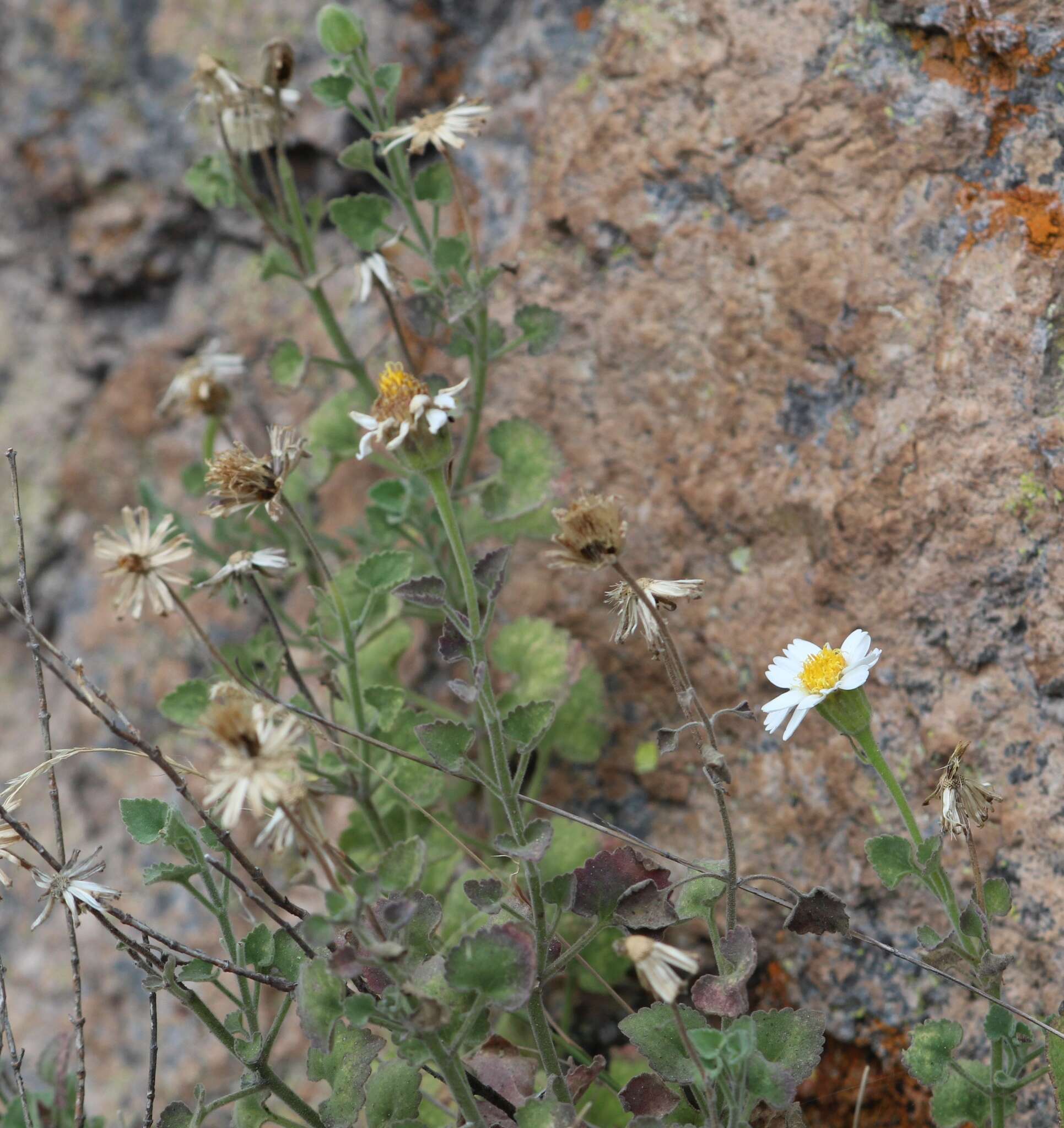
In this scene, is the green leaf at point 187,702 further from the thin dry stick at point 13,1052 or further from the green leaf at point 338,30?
the green leaf at point 338,30

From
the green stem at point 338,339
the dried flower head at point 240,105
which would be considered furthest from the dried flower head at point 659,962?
the dried flower head at point 240,105

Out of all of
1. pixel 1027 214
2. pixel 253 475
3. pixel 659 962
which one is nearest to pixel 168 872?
pixel 253 475

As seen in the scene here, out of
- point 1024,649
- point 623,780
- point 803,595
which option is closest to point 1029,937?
point 1024,649

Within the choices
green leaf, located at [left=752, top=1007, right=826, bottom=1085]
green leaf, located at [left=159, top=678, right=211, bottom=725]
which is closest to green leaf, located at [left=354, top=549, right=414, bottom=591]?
green leaf, located at [left=159, top=678, right=211, bottom=725]

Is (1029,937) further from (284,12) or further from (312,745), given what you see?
(284,12)

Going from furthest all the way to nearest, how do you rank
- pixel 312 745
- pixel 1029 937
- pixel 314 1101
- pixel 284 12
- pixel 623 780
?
pixel 284 12 → pixel 623 780 → pixel 314 1101 → pixel 312 745 → pixel 1029 937

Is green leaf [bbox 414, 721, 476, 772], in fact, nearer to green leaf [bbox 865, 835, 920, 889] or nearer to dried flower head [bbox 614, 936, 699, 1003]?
dried flower head [bbox 614, 936, 699, 1003]
